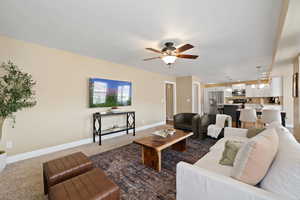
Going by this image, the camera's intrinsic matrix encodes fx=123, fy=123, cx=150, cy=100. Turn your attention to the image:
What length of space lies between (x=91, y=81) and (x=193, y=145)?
3.26m

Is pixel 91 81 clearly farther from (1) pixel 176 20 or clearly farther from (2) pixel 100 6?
(1) pixel 176 20

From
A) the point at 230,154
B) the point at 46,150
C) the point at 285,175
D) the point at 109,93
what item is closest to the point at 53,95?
the point at 46,150

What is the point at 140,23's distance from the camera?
2000 millimetres

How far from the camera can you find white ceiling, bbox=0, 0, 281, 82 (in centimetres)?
163

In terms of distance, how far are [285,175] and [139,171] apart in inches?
71.4

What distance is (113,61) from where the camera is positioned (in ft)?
13.0

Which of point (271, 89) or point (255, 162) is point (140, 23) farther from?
point (271, 89)

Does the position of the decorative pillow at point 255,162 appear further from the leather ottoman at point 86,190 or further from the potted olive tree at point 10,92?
the potted olive tree at point 10,92

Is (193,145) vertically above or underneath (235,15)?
underneath

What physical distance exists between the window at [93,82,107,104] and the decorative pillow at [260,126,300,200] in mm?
3634

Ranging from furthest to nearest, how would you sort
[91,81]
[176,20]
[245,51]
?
1. [91,81]
2. [245,51]
3. [176,20]

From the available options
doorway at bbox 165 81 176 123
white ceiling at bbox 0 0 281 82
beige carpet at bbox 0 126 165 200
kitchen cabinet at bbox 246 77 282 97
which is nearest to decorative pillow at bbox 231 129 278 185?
white ceiling at bbox 0 0 281 82

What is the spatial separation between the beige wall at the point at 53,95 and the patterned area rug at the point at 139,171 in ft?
3.92

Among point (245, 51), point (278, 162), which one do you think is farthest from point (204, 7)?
point (245, 51)
